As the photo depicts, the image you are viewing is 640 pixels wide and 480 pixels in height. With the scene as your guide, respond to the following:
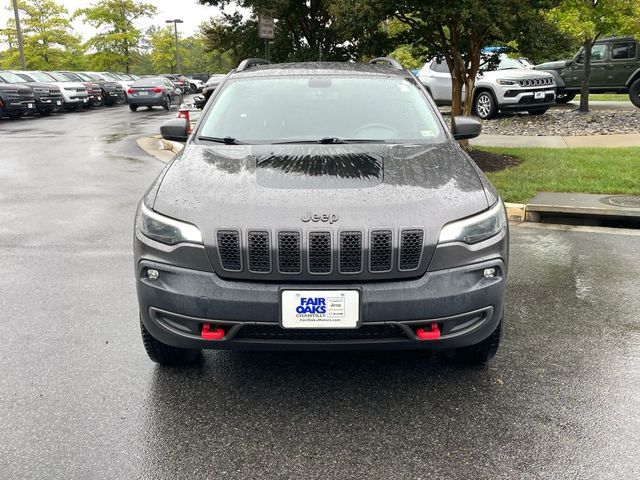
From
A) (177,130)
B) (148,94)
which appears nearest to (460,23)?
(177,130)

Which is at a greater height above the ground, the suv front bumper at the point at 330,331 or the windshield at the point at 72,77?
the windshield at the point at 72,77

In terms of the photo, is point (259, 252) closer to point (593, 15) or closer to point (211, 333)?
point (211, 333)

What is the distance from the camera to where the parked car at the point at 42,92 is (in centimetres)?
2474

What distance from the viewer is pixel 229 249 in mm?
2828

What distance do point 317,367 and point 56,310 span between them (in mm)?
2091

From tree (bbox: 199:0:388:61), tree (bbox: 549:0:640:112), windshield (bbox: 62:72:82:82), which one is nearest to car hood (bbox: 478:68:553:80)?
tree (bbox: 549:0:640:112)

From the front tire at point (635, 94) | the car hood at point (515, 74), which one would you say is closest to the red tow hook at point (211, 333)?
the car hood at point (515, 74)

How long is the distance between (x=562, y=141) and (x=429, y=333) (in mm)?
10877

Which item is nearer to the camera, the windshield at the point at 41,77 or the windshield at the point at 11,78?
the windshield at the point at 11,78

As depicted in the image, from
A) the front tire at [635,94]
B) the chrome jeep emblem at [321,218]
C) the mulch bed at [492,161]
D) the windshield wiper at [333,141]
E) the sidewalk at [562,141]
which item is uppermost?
the windshield wiper at [333,141]

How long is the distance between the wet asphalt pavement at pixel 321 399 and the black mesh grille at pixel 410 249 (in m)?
0.77

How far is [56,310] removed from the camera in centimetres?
441

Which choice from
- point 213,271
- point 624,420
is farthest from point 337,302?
point 624,420

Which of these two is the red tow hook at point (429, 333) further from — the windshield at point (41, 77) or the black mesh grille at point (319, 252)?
the windshield at point (41, 77)
